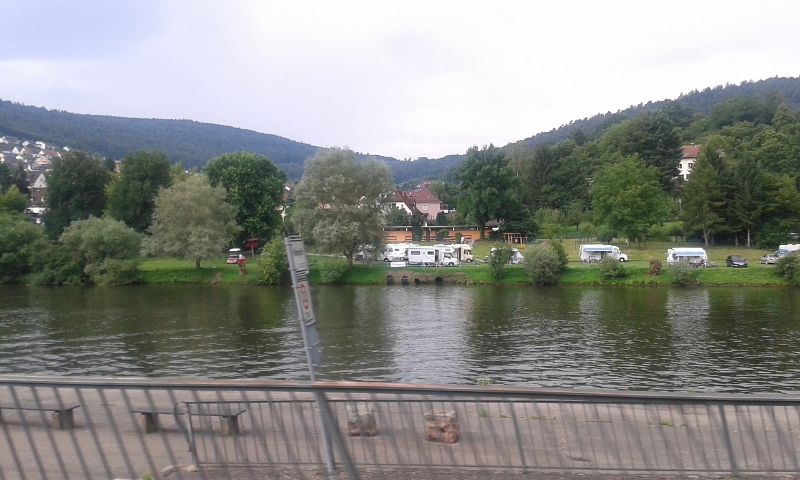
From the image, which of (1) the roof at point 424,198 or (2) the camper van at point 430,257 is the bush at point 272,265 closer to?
(2) the camper van at point 430,257

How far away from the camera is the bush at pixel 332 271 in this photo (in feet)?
157

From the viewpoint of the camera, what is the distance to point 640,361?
2203 centimetres

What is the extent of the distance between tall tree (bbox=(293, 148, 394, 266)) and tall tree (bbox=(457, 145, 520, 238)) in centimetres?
2037

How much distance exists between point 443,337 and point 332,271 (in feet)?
74.3

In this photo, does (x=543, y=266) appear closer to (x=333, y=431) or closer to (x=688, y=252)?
(x=688, y=252)

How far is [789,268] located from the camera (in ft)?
140

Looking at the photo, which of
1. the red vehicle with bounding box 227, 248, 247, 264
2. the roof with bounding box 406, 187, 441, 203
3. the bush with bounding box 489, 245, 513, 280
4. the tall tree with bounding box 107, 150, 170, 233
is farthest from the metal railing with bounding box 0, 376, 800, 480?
the roof with bounding box 406, 187, 441, 203

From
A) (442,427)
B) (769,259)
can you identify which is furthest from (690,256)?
(442,427)

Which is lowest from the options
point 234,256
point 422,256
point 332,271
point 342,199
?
point 422,256

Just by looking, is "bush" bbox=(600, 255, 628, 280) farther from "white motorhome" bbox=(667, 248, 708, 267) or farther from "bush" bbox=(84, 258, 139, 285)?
"bush" bbox=(84, 258, 139, 285)

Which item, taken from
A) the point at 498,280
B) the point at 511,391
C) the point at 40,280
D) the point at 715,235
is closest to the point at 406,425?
the point at 511,391

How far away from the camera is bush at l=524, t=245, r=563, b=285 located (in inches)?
1772

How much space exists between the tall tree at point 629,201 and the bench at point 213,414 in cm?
5671

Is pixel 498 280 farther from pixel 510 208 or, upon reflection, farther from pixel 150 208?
pixel 150 208
